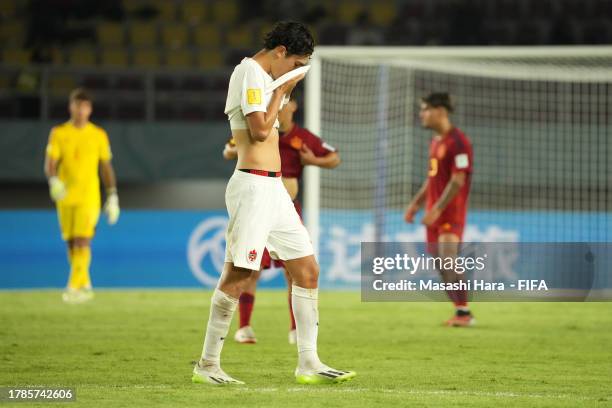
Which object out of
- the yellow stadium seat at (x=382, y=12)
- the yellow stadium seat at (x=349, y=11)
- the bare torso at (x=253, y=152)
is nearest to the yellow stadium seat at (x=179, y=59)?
the yellow stadium seat at (x=349, y=11)

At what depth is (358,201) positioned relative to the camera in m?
14.8

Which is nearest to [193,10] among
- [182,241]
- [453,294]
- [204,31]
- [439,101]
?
[204,31]

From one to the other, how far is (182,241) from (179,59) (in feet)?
19.0

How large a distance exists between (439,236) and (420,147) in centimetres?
579

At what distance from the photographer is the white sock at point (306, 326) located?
608 centimetres

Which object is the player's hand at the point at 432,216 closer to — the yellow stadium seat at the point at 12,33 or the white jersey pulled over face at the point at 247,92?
the white jersey pulled over face at the point at 247,92

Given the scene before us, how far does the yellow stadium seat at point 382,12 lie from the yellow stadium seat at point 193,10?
3012 mm

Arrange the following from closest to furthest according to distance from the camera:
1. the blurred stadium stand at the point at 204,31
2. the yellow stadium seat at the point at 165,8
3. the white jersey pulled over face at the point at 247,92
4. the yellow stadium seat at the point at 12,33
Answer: the white jersey pulled over face at the point at 247,92 → the blurred stadium stand at the point at 204,31 → the yellow stadium seat at the point at 12,33 → the yellow stadium seat at the point at 165,8

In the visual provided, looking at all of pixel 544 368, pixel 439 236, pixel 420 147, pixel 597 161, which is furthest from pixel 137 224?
pixel 544 368

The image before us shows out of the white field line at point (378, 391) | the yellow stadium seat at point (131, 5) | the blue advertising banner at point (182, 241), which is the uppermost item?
the yellow stadium seat at point (131, 5)

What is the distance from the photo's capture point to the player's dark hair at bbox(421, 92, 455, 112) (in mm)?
9969

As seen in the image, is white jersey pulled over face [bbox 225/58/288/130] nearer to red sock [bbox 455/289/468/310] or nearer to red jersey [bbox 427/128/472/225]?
red jersey [bbox 427/128/472/225]

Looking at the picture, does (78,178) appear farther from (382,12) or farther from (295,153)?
(382,12)

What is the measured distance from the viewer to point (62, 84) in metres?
17.7
